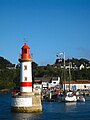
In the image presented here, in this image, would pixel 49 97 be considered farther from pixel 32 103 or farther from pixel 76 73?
pixel 76 73

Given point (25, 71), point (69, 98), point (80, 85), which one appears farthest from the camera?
point (80, 85)

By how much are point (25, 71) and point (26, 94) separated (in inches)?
127

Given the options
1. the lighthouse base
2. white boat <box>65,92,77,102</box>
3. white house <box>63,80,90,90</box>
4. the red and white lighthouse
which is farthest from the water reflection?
white house <box>63,80,90,90</box>

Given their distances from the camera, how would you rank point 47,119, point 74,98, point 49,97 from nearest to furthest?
point 47,119
point 74,98
point 49,97

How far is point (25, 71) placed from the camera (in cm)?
5797

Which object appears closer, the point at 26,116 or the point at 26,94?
the point at 26,116

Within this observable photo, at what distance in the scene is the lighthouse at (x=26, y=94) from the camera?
5694 cm

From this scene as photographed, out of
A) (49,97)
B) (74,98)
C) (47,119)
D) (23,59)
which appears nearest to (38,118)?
(47,119)

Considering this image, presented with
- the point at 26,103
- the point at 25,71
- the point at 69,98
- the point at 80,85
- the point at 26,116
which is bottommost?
the point at 26,116

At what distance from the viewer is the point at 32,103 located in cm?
5722

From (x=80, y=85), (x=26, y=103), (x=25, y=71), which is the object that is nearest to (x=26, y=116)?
(x=26, y=103)

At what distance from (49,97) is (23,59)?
144 ft

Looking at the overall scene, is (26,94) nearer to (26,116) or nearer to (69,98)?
(26,116)

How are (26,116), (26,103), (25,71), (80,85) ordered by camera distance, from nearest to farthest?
(26,116)
(26,103)
(25,71)
(80,85)
